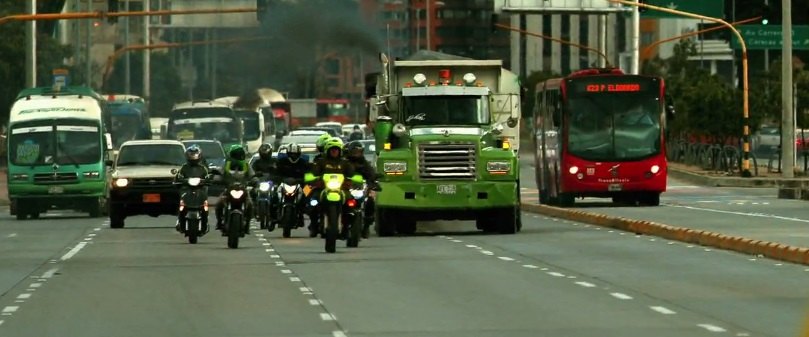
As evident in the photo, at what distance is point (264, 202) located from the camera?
36969mm

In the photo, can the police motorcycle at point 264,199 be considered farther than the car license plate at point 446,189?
Yes

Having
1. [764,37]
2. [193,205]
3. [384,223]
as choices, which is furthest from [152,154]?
[764,37]

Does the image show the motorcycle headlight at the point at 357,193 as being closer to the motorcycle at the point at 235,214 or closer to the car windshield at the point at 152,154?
the motorcycle at the point at 235,214

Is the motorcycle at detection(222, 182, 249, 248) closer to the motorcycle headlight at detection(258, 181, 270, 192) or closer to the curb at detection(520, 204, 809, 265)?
the motorcycle headlight at detection(258, 181, 270, 192)

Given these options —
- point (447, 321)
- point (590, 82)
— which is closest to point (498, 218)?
point (590, 82)

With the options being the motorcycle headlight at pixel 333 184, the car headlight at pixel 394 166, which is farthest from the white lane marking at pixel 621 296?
the car headlight at pixel 394 166

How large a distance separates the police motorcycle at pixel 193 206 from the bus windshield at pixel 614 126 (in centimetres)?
1667

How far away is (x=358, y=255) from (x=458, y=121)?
8.30m

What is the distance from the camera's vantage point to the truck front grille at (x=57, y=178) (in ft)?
158

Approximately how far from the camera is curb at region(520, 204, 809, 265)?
26.2 metres

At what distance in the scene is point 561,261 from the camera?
26594 millimetres

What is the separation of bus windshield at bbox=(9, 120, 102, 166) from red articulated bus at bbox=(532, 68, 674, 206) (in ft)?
35.1

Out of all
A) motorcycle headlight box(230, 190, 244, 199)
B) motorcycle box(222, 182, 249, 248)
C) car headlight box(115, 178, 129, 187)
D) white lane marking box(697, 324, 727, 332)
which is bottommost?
white lane marking box(697, 324, 727, 332)

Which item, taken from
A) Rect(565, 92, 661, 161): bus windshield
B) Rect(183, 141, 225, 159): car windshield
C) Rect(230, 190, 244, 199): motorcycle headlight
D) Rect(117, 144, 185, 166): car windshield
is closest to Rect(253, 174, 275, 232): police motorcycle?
Rect(230, 190, 244, 199): motorcycle headlight
